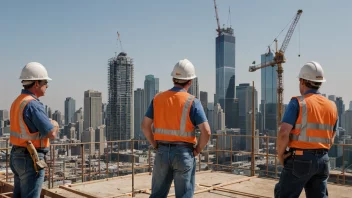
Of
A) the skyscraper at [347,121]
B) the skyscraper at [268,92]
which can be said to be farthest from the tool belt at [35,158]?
the skyscraper at [268,92]

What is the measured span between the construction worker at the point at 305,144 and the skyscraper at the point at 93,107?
297ft

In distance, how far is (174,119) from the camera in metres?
3.83

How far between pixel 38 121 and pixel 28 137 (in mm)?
235

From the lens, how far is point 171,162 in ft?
12.3

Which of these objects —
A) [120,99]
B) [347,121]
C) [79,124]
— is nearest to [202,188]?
[347,121]

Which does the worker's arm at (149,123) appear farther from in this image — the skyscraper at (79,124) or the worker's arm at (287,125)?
the skyscraper at (79,124)

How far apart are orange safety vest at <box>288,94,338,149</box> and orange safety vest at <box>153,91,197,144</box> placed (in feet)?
3.73

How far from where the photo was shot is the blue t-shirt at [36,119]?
3.74 m

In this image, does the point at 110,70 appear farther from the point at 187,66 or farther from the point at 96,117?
the point at 187,66

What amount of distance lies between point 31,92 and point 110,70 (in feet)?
315

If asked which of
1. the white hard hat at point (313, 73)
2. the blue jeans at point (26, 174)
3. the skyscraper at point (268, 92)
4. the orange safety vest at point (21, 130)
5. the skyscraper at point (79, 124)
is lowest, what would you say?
the skyscraper at point (79, 124)

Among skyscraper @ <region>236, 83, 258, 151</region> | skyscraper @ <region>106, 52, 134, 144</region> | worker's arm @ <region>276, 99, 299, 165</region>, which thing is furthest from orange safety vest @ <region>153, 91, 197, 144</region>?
skyscraper @ <region>236, 83, 258, 151</region>

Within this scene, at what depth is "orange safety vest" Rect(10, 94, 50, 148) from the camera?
379cm

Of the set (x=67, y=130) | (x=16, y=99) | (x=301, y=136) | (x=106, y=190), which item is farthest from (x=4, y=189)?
(x=67, y=130)
